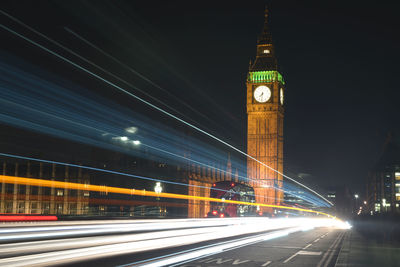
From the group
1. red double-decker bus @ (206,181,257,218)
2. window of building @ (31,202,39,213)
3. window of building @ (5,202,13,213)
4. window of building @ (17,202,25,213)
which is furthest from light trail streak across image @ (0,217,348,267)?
red double-decker bus @ (206,181,257,218)

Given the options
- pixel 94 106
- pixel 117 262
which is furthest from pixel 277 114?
pixel 117 262

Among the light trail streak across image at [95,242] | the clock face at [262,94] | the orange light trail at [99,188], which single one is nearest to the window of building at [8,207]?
the orange light trail at [99,188]

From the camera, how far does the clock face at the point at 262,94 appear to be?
95250mm

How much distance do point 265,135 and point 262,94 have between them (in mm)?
8567

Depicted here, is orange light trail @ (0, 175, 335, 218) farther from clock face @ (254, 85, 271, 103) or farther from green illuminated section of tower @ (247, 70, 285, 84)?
green illuminated section of tower @ (247, 70, 285, 84)

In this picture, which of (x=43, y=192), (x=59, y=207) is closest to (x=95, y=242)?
(x=43, y=192)

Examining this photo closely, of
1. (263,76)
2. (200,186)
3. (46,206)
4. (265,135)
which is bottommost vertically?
(46,206)

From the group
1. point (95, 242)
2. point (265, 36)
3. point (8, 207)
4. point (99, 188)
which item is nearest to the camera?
point (95, 242)

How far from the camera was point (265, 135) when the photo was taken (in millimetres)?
94500

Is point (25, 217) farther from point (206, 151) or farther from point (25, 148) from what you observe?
point (206, 151)

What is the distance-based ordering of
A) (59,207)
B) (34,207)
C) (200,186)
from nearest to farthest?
(34,207)
(59,207)
(200,186)

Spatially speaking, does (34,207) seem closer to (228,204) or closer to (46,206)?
(46,206)

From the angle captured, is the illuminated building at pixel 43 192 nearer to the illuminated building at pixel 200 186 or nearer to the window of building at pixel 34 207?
the window of building at pixel 34 207

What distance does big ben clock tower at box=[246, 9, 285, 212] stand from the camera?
93938mm
